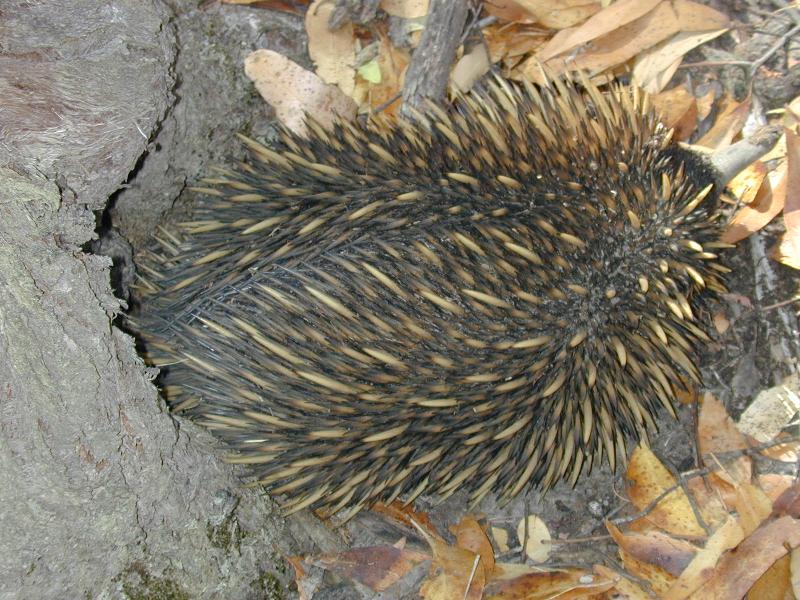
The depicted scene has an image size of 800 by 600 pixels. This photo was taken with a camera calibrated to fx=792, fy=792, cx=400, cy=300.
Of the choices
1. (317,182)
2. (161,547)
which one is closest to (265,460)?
(161,547)

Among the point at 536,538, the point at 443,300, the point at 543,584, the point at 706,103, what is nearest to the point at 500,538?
the point at 536,538

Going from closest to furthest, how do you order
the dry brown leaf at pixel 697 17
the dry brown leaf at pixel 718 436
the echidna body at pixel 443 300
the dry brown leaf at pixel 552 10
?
the echidna body at pixel 443 300, the dry brown leaf at pixel 718 436, the dry brown leaf at pixel 697 17, the dry brown leaf at pixel 552 10

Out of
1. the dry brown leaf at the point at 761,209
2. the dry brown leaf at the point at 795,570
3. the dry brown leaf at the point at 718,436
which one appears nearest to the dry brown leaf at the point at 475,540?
the dry brown leaf at the point at 718,436

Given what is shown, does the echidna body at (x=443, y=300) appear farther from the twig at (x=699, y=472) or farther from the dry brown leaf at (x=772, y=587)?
the dry brown leaf at (x=772, y=587)

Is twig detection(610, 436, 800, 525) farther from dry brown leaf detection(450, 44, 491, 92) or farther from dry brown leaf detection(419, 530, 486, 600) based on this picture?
dry brown leaf detection(450, 44, 491, 92)

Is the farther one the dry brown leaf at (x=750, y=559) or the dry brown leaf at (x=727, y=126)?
the dry brown leaf at (x=727, y=126)

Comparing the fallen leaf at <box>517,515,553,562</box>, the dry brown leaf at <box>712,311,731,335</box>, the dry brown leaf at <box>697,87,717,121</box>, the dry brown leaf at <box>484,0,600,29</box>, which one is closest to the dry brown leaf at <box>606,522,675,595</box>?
the fallen leaf at <box>517,515,553,562</box>
